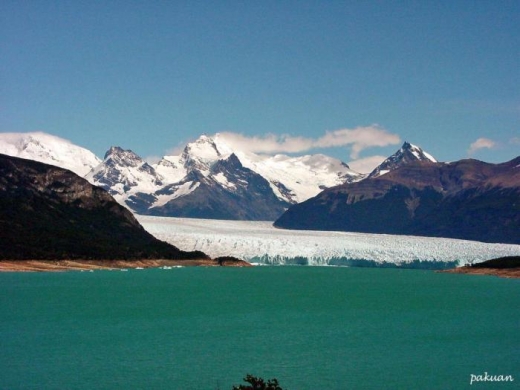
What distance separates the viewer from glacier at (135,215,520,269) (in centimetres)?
15525

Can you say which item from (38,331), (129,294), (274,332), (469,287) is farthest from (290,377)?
(469,287)

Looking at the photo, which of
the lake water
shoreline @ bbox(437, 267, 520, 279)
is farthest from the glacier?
the lake water

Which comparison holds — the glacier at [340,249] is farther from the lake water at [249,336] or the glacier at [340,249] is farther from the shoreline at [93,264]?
the lake water at [249,336]

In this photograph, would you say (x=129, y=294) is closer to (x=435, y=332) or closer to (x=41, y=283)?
(x=41, y=283)

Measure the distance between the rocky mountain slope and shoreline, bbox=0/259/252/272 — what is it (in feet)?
3.97

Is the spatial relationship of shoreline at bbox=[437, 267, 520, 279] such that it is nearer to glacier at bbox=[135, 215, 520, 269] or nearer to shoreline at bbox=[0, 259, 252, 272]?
glacier at bbox=[135, 215, 520, 269]

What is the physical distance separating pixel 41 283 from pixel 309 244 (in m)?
72.9

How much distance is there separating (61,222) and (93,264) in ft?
65.1

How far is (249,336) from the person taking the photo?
2271 inches

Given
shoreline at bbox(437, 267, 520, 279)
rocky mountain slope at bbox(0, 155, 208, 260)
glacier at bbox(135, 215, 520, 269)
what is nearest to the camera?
rocky mountain slope at bbox(0, 155, 208, 260)

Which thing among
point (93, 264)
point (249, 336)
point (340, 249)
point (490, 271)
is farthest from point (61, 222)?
point (249, 336)

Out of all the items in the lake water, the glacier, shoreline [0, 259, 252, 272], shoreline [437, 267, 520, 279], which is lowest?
the lake water

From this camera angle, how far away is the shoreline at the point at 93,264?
400 ft

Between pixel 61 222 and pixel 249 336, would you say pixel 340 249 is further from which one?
pixel 249 336
